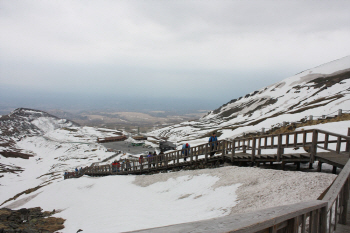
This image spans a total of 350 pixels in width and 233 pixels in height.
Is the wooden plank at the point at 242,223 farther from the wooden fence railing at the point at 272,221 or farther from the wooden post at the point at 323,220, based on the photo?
the wooden post at the point at 323,220

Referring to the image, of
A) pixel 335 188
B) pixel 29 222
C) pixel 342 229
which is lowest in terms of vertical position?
pixel 29 222

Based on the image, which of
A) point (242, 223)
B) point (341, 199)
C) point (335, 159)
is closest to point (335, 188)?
point (341, 199)

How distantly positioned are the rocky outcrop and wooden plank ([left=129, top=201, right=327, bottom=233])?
31.4 ft

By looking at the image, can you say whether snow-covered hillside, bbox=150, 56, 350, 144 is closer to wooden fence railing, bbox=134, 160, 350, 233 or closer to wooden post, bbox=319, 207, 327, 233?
wooden post, bbox=319, 207, 327, 233

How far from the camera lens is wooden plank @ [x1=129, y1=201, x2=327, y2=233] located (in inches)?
60.9

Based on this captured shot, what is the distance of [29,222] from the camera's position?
10.3 metres

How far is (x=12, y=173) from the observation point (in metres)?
45.7

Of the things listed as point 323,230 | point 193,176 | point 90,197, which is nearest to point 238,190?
point 193,176

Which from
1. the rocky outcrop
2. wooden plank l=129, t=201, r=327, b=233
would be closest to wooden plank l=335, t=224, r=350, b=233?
wooden plank l=129, t=201, r=327, b=233

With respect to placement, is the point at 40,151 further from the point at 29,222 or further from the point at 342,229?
the point at 342,229

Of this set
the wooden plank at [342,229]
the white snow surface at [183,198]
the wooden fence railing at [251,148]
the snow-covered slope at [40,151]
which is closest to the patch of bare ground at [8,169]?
the snow-covered slope at [40,151]

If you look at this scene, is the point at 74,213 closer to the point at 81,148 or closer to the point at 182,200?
the point at 182,200

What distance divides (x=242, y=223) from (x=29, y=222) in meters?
12.4

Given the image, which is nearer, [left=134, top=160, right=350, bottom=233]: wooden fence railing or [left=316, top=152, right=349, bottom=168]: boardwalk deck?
[left=134, top=160, right=350, bottom=233]: wooden fence railing
